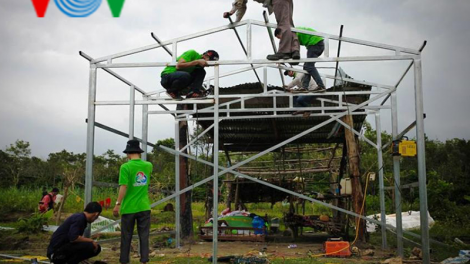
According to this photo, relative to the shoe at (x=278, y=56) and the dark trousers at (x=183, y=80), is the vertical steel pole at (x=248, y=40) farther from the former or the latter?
the dark trousers at (x=183, y=80)

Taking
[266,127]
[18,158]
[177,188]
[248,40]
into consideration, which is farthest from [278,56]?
[18,158]

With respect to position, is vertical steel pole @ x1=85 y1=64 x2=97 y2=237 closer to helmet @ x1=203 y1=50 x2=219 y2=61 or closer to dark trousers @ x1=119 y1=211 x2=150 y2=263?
dark trousers @ x1=119 y1=211 x2=150 y2=263

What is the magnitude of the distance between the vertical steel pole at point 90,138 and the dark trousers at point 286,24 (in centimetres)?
290

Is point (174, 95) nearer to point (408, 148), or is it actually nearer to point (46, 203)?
point (408, 148)

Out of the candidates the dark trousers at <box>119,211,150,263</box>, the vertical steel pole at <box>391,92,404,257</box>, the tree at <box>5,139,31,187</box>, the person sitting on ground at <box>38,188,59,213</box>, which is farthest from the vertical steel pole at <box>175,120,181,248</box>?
the tree at <box>5,139,31,187</box>

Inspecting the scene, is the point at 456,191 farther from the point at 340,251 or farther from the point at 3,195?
the point at 3,195

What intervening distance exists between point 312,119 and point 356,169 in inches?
82.6

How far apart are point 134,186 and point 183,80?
2.06 metres

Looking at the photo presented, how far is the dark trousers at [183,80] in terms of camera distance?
784 centimetres

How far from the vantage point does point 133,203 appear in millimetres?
6621

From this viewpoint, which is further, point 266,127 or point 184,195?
point 266,127

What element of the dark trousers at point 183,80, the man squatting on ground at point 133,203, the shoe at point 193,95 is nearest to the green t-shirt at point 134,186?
the man squatting on ground at point 133,203

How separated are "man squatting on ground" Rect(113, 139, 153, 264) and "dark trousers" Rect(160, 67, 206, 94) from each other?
5.04ft

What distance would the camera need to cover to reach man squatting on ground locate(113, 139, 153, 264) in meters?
6.54
